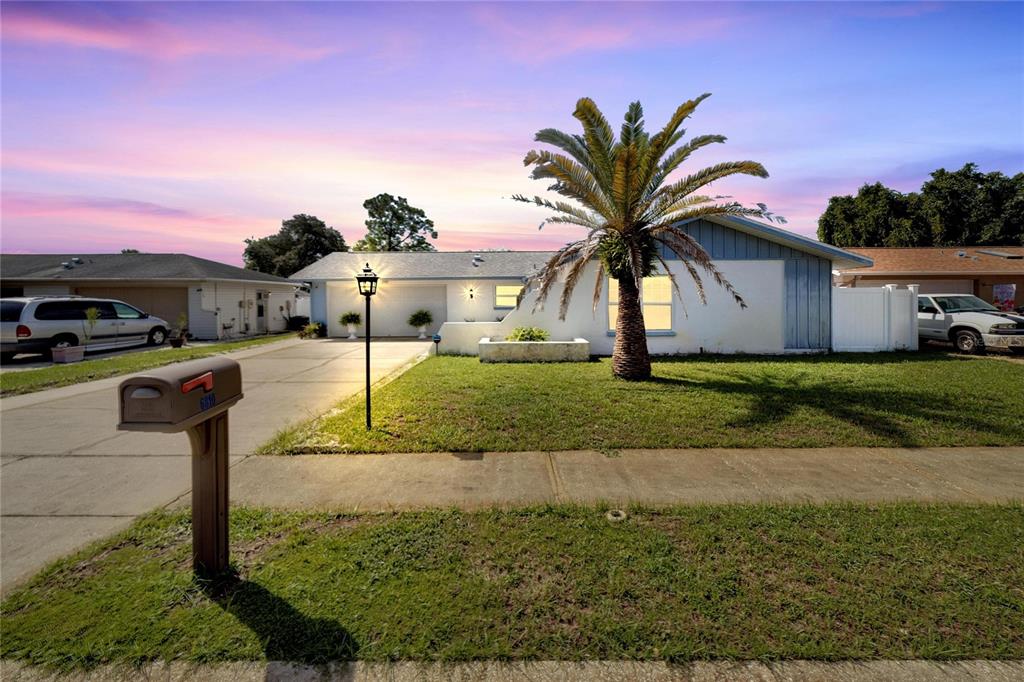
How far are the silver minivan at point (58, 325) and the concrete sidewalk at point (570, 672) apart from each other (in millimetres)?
15474

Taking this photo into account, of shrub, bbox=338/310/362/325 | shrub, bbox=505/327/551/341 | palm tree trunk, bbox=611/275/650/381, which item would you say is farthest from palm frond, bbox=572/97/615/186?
shrub, bbox=338/310/362/325

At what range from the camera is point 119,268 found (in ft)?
69.4

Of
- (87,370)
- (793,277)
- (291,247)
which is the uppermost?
(291,247)

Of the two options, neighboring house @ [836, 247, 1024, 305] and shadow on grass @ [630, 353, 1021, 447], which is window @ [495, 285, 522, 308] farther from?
neighboring house @ [836, 247, 1024, 305]

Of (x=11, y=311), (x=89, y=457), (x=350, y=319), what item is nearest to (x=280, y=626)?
(x=89, y=457)

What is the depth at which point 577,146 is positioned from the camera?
9703 mm

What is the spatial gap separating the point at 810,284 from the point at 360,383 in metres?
11.9

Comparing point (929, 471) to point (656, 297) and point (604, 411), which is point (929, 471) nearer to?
point (604, 411)

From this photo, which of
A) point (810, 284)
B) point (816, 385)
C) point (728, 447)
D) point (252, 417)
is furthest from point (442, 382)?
point (810, 284)

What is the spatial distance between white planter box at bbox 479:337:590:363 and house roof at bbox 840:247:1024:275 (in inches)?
544

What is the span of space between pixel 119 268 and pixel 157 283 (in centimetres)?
253

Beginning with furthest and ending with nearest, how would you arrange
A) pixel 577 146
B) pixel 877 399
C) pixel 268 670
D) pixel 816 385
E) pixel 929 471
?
pixel 577 146, pixel 816 385, pixel 877 399, pixel 929 471, pixel 268 670

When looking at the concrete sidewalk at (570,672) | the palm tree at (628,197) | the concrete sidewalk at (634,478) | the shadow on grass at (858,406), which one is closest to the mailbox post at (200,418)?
the concrete sidewalk at (570,672)

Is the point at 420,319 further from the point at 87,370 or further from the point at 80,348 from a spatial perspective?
the point at 87,370
